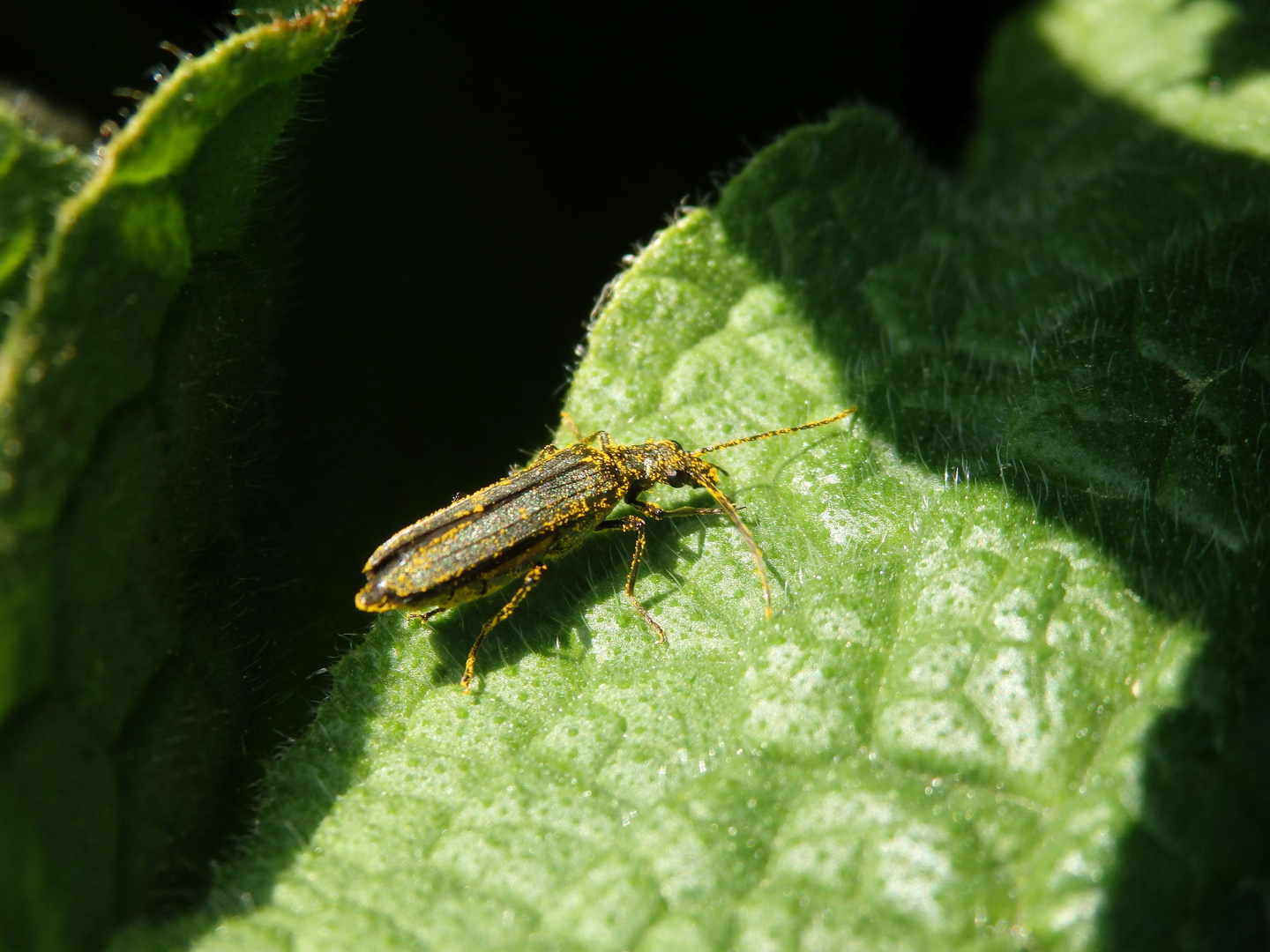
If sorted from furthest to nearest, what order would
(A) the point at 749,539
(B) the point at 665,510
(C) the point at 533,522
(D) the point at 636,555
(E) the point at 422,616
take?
1. (B) the point at 665,510
2. (C) the point at 533,522
3. (D) the point at 636,555
4. (E) the point at 422,616
5. (A) the point at 749,539

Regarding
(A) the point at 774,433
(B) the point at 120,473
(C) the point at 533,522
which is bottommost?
(C) the point at 533,522

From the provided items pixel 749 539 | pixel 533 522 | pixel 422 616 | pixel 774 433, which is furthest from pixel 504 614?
pixel 774 433

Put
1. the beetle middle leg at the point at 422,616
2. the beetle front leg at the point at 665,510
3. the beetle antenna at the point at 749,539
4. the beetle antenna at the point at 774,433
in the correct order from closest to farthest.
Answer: the beetle antenna at the point at 749,539, the beetle middle leg at the point at 422,616, the beetle antenna at the point at 774,433, the beetle front leg at the point at 665,510

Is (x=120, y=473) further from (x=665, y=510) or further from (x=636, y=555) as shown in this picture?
(x=665, y=510)

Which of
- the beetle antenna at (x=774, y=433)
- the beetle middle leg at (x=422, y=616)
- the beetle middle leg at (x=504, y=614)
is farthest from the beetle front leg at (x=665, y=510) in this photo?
the beetle middle leg at (x=422, y=616)

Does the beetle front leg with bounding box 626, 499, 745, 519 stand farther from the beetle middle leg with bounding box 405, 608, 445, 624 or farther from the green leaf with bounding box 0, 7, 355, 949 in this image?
the green leaf with bounding box 0, 7, 355, 949

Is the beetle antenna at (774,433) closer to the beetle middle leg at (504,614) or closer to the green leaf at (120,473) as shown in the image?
the beetle middle leg at (504,614)

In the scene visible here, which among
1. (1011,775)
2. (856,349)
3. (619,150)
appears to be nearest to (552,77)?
(619,150)

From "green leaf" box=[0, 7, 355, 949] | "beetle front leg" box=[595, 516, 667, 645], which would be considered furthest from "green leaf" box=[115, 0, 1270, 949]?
"green leaf" box=[0, 7, 355, 949]
